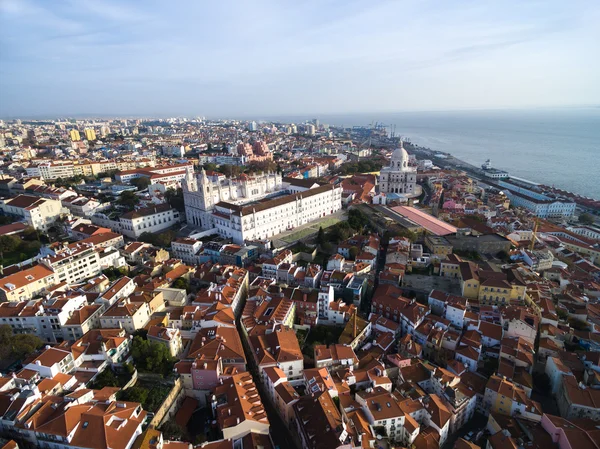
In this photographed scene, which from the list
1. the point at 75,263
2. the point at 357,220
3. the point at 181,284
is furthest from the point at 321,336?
the point at 75,263

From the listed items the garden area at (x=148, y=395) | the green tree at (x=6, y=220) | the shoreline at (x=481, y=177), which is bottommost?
the shoreline at (x=481, y=177)

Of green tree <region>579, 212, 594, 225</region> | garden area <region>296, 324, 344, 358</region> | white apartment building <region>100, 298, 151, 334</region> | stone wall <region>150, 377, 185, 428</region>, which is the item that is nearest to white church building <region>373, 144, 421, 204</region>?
green tree <region>579, 212, 594, 225</region>

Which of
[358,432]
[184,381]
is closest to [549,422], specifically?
[358,432]

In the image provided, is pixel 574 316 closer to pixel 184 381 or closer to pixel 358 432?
pixel 358 432

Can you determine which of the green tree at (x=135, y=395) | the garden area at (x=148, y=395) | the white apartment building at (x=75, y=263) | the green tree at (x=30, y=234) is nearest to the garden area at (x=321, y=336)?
the garden area at (x=148, y=395)

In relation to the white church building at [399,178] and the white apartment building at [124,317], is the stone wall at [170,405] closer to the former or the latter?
the white apartment building at [124,317]

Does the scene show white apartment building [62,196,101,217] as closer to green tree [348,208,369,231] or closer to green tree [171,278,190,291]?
green tree [171,278,190,291]
